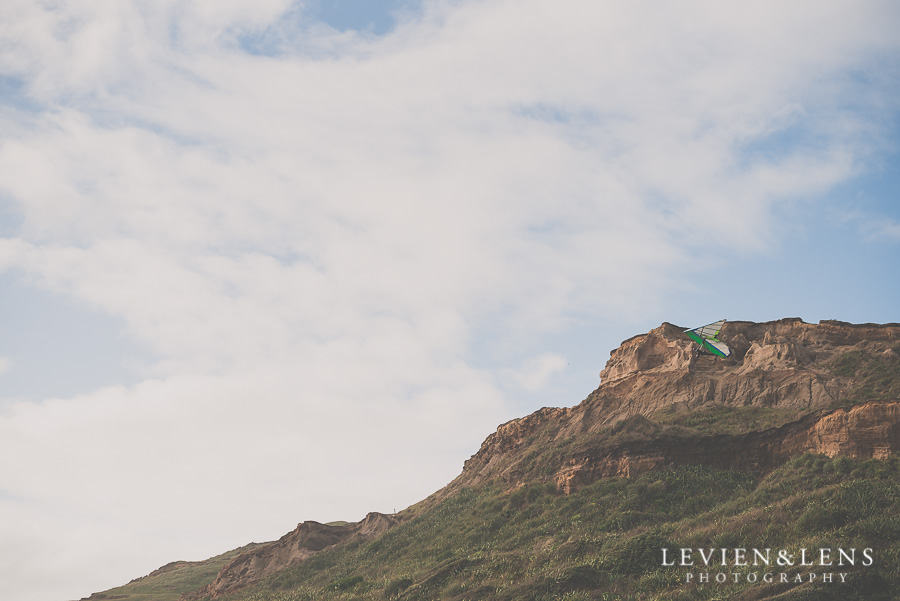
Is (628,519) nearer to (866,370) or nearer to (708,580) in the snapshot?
(708,580)

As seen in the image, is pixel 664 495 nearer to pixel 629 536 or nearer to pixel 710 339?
pixel 629 536

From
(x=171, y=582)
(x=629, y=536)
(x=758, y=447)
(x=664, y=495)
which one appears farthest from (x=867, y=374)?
(x=171, y=582)

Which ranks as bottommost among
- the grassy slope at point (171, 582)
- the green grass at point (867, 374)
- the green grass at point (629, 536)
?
the grassy slope at point (171, 582)

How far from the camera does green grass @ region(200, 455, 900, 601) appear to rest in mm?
25516

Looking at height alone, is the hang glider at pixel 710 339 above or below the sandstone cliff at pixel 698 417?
above

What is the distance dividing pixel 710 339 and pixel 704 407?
9.17 metres

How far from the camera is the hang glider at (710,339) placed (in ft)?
186

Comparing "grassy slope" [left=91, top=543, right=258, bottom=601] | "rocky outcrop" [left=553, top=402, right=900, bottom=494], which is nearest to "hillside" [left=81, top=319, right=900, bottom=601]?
"rocky outcrop" [left=553, top=402, right=900, bottom=494]

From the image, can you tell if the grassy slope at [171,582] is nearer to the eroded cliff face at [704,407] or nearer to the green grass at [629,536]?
the green grass at [629,536]

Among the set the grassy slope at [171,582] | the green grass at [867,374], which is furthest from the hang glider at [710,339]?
the grassy slope at [171,582]

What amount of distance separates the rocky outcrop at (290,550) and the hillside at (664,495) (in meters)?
0.17

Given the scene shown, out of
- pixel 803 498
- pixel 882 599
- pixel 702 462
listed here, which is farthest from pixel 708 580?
pixel 702 462

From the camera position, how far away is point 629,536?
3228 centimetres

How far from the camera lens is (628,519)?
36219 millimetres
